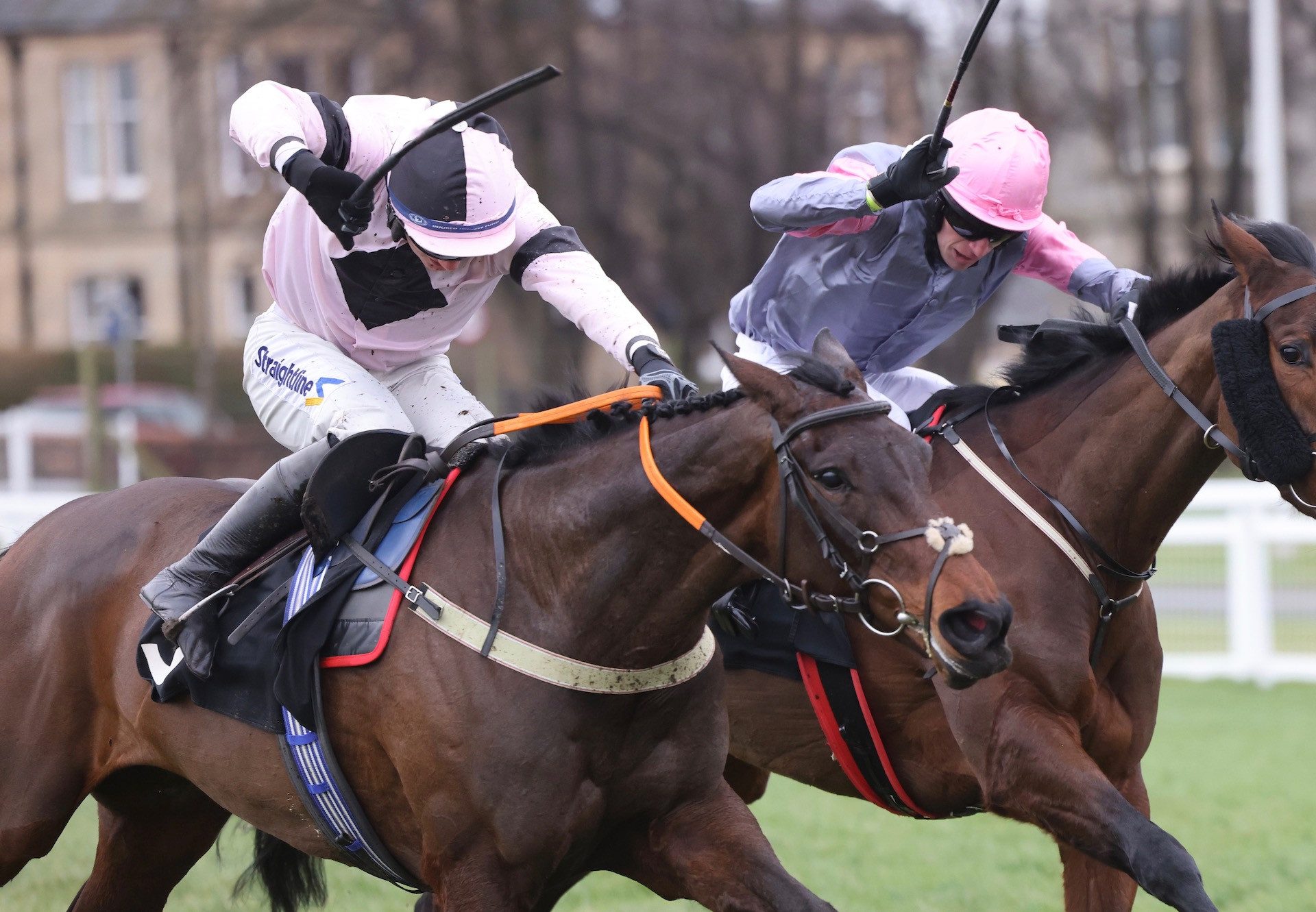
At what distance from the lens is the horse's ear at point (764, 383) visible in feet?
10.1

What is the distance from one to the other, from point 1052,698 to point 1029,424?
77 cm

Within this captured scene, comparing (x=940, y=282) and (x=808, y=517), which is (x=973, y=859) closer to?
(x=940, y=282)

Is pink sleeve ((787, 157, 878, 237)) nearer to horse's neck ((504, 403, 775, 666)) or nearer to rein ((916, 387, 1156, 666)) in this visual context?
rein ((916, 387, 1156, 666))

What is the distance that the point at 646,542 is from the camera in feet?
10.7

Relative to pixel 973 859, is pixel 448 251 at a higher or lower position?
higher

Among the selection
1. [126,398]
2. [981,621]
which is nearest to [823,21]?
[126,398]

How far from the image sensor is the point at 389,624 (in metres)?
3.43

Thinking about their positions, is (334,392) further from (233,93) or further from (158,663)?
(233,93)

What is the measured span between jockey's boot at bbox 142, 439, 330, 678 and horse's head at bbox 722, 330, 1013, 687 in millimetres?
1159

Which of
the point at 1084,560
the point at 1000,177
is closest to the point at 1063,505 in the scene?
the point at 1084,560

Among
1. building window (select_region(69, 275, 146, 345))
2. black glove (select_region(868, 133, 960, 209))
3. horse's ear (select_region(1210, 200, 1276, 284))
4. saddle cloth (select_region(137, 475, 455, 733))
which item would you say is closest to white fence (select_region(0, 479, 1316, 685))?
horse's ear (select_region(1210, 200, 1276, 284))

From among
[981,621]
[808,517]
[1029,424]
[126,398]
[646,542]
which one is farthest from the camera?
[126,398]

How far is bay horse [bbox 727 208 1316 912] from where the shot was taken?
3.61 meters

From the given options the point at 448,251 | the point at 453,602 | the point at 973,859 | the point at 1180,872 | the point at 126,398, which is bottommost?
the point at 126,398
